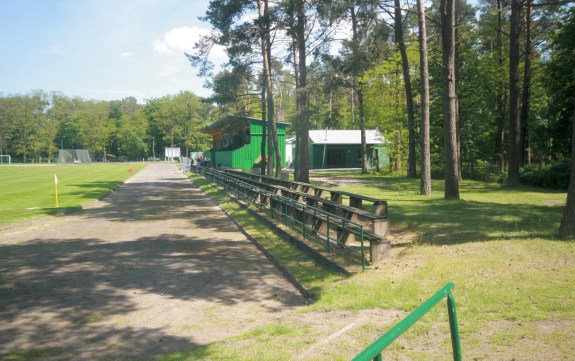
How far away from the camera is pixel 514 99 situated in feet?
70.0

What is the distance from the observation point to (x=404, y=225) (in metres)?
11.5

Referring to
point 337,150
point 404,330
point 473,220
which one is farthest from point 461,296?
point 337,150

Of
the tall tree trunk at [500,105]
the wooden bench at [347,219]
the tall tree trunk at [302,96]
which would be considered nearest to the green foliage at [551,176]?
the tall tree trunk at [500,105]

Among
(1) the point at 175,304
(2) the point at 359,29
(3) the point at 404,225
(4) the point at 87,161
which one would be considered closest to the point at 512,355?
(1) the point at 175,304

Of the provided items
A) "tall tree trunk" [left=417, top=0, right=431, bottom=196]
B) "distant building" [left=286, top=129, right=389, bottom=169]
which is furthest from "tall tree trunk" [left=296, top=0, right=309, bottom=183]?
"distant building" [left=286, top=129, right=389, bottom=169]

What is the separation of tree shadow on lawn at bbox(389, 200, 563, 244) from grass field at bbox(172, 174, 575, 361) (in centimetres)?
4

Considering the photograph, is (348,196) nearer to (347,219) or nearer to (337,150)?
(347,219)

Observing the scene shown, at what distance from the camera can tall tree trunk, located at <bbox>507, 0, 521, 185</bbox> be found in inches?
798

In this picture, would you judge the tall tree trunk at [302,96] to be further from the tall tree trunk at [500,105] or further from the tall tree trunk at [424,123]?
the tall tree trunk at [500,105]

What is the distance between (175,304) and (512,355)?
4.68m

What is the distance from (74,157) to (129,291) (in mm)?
102432

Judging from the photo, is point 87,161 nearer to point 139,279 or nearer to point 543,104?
point 543,104

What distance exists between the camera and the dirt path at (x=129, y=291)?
5.64 metres

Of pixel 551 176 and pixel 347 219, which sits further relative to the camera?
pixel 551 176
